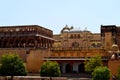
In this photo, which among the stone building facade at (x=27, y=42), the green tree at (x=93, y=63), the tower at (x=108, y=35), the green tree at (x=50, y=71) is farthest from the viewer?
the tower at (x=108, y=35)

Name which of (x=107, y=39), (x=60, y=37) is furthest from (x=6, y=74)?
(x=60, y=37)

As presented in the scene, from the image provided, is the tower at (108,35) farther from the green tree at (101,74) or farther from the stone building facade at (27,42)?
the green tree at (101,74)

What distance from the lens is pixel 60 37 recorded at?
76.5 metres

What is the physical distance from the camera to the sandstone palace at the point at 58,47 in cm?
5000

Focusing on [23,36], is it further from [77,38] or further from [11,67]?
[77,38]

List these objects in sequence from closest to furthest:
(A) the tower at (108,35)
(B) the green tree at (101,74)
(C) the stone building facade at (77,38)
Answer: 1. (B) the green tree at (101,74)
2. (A) the tower at (108,35)
3. (C) the stone building facade at (77,38)

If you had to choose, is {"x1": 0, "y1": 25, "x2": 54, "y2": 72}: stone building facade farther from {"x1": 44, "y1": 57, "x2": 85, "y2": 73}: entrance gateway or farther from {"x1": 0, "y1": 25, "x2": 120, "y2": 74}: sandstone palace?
{"x1": 44, "y1": 57, "x2": 85, "y2": 73}: entrance gateway

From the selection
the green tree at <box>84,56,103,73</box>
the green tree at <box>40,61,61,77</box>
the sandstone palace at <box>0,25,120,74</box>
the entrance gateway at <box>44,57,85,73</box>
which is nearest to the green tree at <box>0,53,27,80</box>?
the green tree at <box>40,61,61,77</box>

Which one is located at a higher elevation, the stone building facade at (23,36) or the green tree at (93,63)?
the stone building facade at (23,36)

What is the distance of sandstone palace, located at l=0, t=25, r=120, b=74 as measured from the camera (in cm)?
5000

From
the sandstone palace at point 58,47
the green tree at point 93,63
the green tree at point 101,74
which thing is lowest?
the green tree at point 101,74

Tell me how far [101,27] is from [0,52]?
67.7 feet

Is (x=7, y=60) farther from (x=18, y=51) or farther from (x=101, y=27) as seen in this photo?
(x=101, y=27)

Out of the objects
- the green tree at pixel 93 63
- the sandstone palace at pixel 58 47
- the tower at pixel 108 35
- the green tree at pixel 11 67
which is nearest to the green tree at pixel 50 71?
the green tree at pixel 11 67
